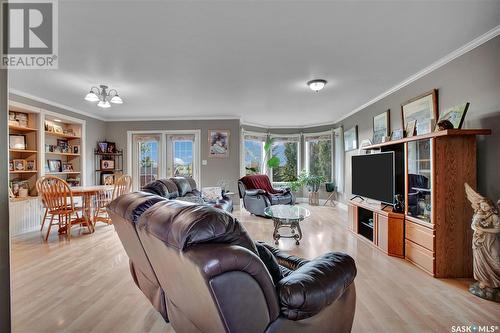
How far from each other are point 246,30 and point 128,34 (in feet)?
3.75

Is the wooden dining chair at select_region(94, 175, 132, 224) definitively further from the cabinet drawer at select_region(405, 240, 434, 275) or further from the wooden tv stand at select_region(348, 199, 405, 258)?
the cabinet drawer at select_region(405, 240, 434, 275)

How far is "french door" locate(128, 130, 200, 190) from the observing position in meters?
6.34

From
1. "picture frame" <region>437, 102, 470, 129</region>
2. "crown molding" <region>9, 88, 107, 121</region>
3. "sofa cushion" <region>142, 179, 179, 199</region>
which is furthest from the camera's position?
"crown molding" <region>9, 88, 107, 121</region>

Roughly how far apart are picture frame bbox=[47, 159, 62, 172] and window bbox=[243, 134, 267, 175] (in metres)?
4.41

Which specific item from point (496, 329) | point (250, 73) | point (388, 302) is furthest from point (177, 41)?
point (496, 329)

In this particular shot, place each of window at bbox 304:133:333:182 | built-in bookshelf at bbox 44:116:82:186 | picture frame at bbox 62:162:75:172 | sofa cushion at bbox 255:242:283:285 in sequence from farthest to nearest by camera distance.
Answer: window at bbox 304:133:333:182 < picture frame at bbox 62:162:75:172 < built-in bookshelf at bbox 44:116:82:186 < sofa cushion at bbox 255:242:283:285

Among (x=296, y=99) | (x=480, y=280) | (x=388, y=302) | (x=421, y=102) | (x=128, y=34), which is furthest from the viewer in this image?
(x=296, y=99)

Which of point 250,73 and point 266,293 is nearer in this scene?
point 266,293

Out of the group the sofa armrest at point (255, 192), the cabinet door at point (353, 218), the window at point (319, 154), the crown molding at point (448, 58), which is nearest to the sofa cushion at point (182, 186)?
the sofa armrest at point (255, 192)

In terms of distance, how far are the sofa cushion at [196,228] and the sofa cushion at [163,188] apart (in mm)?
2724

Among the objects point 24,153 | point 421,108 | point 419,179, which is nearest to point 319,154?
point 421,108

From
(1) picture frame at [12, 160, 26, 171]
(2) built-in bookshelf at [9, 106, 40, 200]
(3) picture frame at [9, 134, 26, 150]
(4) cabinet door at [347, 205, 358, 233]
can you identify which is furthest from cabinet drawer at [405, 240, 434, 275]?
(3) picture frame at [9, 134, 26, 150]

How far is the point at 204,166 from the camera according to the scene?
6.27m

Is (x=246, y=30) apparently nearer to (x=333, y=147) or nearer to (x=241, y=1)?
(x=241, y=1)
